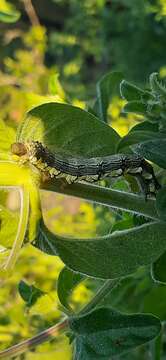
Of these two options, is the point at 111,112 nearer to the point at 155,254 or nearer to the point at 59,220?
the point at 59,220

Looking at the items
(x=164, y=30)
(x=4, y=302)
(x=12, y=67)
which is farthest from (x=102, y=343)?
(x=164, y=30)

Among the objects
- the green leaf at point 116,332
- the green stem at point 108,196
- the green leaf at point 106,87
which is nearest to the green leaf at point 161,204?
the green stem at point 108,196

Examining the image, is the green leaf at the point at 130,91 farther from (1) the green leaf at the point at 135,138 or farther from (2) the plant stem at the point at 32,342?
(2) the plant stem at the point at 32,342

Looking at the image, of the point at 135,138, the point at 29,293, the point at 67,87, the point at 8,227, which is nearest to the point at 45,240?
the point at 8,227

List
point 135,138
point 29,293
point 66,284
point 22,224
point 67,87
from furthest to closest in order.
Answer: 1. point 67,87
2. point 29,293
3. point 66,284
4. point 135,138
5. point 22,224

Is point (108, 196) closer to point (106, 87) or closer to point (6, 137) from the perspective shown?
point (6, 137)

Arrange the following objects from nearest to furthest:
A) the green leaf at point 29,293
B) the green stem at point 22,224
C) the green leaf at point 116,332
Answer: the green stem at point 22,224 → the green leaf at point 116,332 → the green leaf at point 29,293
